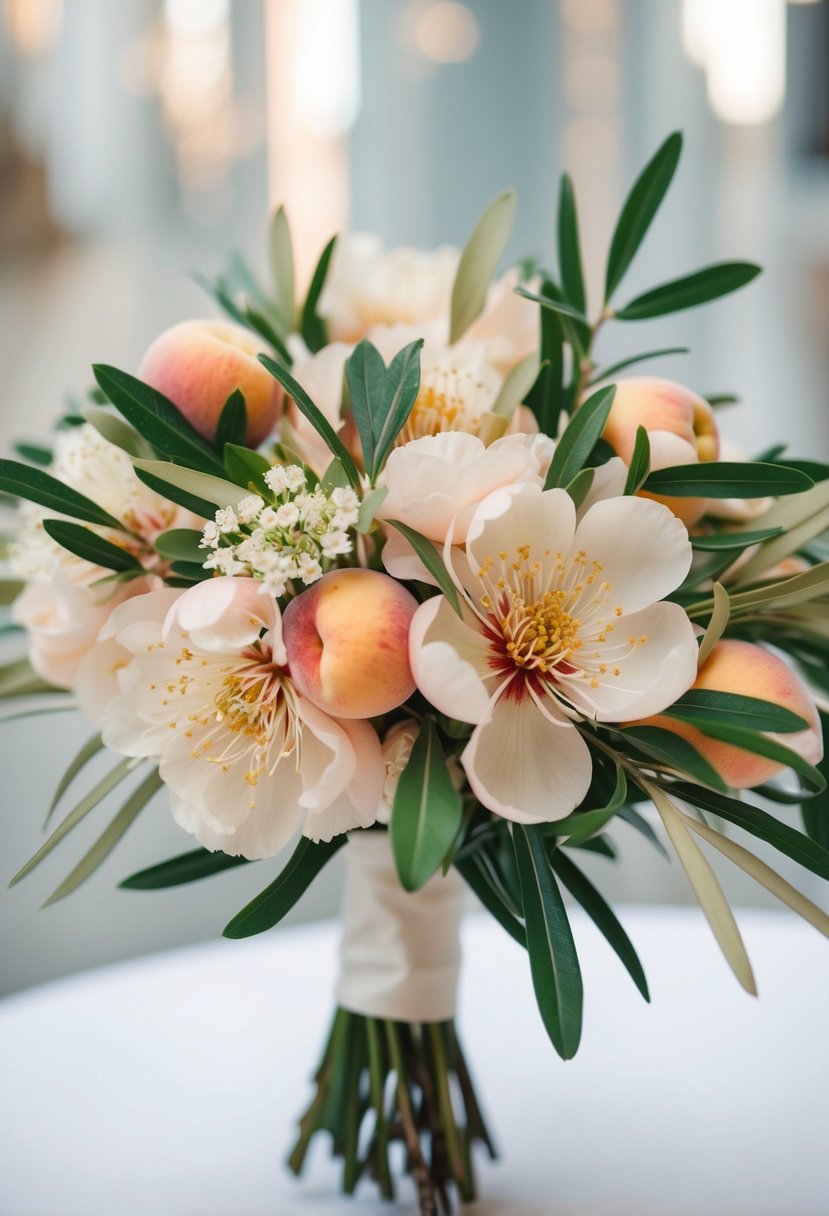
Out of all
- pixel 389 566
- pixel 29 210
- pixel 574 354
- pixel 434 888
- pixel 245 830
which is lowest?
pixel 434 888

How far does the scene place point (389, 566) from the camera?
51cm

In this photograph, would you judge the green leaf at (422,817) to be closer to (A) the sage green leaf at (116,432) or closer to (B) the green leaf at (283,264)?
(A) the sage green leaf at (116,432)

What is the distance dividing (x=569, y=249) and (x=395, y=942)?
0.47 meters

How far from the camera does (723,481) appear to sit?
21.7 inches

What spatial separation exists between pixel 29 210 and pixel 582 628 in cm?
203

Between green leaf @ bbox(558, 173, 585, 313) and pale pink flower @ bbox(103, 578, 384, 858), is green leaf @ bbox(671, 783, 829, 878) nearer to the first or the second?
pale pink flower @ bbox(103, 578, 384, 858)

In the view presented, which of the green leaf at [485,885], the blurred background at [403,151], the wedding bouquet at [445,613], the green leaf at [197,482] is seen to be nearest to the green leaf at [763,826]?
the wedding bouquet at [445,613]

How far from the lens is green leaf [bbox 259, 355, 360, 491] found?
0.50 m

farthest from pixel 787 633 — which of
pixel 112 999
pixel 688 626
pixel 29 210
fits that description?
pixel 29 210

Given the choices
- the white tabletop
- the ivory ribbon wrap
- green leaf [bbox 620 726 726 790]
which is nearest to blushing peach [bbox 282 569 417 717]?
green leaf [bbox 620 726 726 790]

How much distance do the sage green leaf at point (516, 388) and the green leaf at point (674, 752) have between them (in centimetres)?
19

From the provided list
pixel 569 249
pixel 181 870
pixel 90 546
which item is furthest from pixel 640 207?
pixel 181 870

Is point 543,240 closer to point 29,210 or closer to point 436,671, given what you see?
point 29,210

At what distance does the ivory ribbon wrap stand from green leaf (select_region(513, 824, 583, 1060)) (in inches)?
6.5
